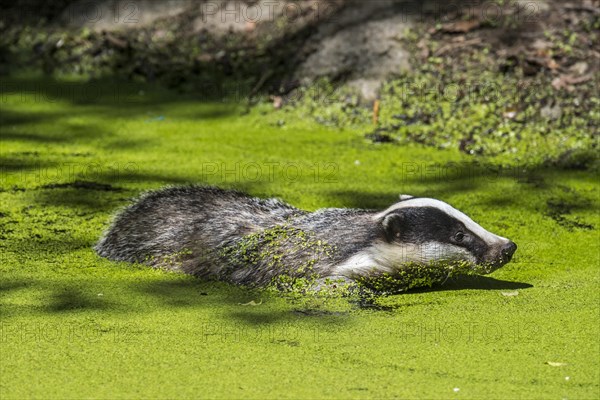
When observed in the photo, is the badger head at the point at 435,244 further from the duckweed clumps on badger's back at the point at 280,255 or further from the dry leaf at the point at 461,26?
the dry leaf at the point at 461,26

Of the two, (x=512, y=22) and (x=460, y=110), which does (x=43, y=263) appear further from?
(x=512, y=22)

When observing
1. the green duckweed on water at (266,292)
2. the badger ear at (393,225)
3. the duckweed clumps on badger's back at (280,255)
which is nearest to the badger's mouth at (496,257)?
the green duckweed on water at (266,292)

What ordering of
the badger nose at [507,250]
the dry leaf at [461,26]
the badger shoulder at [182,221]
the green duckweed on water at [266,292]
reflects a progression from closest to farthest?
1. the green duckweed on water at [266,292]
2. the badger nose at [507,250]
3. the badger shoulder at [182,221]
4. the dry leaf at [461,26]

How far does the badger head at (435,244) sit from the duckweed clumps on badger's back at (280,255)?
11.9 inches

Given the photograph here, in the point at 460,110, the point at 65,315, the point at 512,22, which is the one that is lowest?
the point at 65,315

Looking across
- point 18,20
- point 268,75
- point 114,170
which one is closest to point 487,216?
point 114,170

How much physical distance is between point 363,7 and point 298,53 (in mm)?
784

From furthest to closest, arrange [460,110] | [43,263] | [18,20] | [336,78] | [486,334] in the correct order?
[18,20], [336,78], [460,110], [43,263], [486,334]

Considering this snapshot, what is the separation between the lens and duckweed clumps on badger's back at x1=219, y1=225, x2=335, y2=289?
549 centimetres

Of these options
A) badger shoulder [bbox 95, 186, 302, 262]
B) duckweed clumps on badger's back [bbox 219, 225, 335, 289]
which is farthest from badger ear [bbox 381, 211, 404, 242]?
badger shoulder [bbox 95, 186, 302, 262]

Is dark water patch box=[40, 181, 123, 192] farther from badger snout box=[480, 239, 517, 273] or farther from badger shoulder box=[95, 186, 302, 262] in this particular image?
badger snout box=[480, 239, 517, 273]

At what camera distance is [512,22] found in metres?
9.56

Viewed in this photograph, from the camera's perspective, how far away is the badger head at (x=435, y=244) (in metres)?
5.48

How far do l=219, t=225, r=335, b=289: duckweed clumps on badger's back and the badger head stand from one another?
303 millimetres
